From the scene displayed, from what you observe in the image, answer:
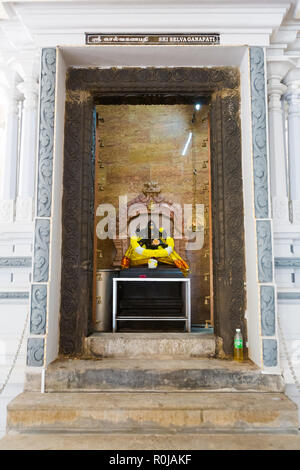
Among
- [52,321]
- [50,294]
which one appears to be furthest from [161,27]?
[52,321]

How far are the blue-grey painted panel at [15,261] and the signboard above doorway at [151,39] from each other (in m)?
2.27

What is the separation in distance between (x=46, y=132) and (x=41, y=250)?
1.14 m

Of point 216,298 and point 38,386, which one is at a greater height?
point 216,298

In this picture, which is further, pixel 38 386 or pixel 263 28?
Answer: pixel 263 28

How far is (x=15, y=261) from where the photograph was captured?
3.86 meters

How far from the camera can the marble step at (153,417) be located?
2.82 meters

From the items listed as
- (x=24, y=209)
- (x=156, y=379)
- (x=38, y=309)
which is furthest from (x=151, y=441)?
(x=24, y=209)

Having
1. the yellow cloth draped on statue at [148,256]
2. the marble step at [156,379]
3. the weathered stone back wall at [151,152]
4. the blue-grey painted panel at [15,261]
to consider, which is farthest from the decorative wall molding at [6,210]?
the weathered stone back wall at [151,152]

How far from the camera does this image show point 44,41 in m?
3.58

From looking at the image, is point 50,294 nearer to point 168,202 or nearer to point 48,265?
point 48,265

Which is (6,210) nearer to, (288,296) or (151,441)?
(151,441)

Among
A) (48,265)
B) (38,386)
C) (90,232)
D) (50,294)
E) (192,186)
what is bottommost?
(38,386)
